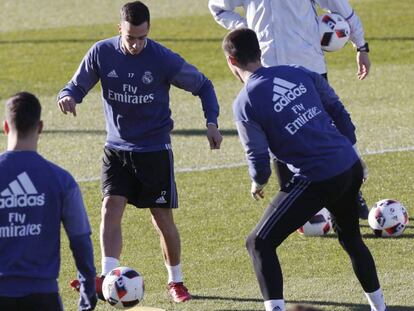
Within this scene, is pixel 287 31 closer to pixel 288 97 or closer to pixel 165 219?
pixel 165 219

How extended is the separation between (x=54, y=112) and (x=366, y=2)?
1055 centimetres

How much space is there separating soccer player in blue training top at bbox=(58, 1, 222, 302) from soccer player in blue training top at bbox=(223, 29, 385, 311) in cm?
110

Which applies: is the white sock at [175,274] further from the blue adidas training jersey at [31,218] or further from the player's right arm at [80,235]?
the blue adidas training jersey at [31,218]

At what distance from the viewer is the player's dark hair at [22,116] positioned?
645 cm

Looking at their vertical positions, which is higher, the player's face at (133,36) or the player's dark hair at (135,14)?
the player's dark hair at (135,14)

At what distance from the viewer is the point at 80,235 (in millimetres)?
6586

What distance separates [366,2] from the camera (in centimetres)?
2592

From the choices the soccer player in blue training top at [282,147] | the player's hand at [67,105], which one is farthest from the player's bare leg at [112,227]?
the soccer player in blue training top at [282,147]

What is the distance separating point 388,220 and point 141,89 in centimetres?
278

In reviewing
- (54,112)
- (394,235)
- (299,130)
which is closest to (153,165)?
(299,130)

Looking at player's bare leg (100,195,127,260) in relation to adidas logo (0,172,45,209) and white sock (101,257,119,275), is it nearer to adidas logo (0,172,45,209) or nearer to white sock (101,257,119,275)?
white sock (101,257,119,275)

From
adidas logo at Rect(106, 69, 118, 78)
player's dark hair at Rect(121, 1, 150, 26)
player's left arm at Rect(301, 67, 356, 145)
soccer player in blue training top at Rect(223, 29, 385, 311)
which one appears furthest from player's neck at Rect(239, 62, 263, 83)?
adidas logo at Rect(106, 69, 118, 78)

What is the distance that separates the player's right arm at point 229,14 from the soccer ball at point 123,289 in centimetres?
333

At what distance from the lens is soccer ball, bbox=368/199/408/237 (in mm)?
10672
